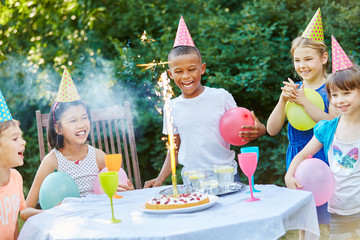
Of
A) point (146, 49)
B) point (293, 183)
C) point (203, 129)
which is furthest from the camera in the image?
point (146, 49)

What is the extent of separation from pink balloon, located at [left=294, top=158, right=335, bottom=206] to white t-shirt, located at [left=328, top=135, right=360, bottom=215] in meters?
0.12

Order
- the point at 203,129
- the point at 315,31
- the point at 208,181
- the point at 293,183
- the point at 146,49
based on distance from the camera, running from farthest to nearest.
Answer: the point at 146,49 → the point at 315,31 → the point at 203,129 → the point at 293,183 → the point at 208,181

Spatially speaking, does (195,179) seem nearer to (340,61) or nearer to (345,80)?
(345,80)

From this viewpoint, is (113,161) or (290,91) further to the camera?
(290,91)

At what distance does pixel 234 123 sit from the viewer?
2576mm

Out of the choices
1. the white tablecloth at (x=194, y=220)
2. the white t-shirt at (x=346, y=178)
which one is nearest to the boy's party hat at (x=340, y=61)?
the white t-shirt at (x=346, y=178)

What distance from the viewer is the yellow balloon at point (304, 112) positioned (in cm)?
263

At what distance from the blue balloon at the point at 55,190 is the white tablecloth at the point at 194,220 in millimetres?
262

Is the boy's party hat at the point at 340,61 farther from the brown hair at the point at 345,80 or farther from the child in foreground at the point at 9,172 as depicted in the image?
the child in foreground at the point at 9,172

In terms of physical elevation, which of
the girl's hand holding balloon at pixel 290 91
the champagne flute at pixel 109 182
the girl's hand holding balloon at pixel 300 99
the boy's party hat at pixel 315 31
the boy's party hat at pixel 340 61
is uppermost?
the boy's party hat at pixel 315 31

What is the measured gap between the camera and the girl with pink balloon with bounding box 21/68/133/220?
112 inches

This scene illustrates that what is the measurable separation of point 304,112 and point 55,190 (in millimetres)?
1498

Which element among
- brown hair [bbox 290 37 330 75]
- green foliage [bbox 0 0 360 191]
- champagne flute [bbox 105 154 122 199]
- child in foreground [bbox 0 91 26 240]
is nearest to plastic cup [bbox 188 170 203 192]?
champagne flute [bbox 105 154 122 199]

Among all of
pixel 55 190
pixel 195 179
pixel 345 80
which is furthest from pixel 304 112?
pixel 55 190
